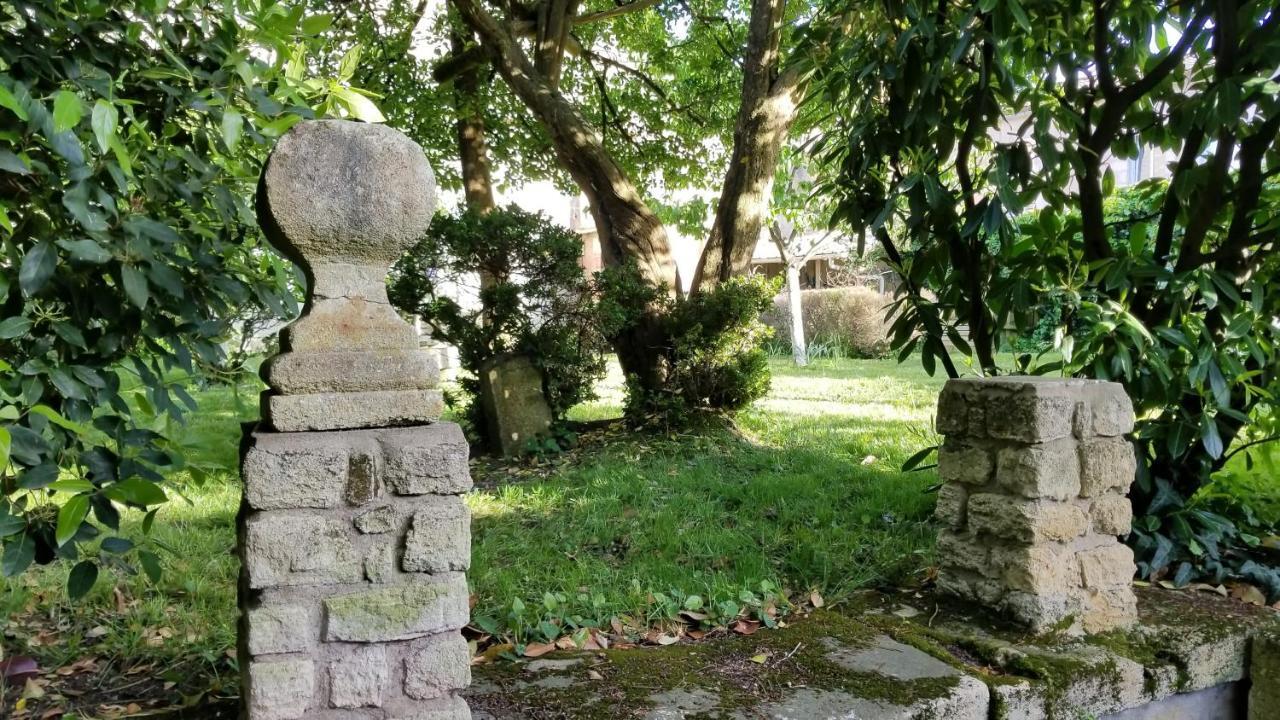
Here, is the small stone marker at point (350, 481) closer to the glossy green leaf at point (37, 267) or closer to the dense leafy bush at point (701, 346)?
the glossy green leaf at point (37, 267)

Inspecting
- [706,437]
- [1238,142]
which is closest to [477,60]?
[706,437]

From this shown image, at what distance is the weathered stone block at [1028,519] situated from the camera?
2.78 meters

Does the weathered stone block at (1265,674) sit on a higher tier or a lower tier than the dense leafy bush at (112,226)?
lower

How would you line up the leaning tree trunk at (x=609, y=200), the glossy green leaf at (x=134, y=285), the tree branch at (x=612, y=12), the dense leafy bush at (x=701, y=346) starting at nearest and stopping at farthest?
the glossy green leaf at (x=134, y=285) → the dense leafy bush at (x=701, y=346) → the leaning tree trunk at (x=609, y=200) → the tree branch at (x=612, y=12)

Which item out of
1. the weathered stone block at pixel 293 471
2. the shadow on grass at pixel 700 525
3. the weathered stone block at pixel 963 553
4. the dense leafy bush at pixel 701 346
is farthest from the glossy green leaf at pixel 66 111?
the dense leafy bush at pixel 701 346

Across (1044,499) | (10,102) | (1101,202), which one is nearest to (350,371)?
(10,102)

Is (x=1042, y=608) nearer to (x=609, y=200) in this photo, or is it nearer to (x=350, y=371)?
(x=350, y=371)

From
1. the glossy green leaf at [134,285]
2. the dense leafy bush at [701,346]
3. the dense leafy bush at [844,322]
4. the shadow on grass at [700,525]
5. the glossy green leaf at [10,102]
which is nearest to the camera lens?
the glossy green leaf at [10,102]

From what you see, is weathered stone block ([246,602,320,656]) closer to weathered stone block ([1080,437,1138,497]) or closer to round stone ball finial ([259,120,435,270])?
round stone ball finial ([259,120,435,270])

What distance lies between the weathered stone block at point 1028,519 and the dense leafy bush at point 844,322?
1199 centimetres

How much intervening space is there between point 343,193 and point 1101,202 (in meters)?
3.23

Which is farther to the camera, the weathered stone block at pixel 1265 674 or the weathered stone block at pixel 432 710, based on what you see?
the weathered stone block at pixel 1265 674

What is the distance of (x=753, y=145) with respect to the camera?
22.2ft

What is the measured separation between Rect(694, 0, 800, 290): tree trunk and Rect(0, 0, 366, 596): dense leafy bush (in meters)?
4.91
